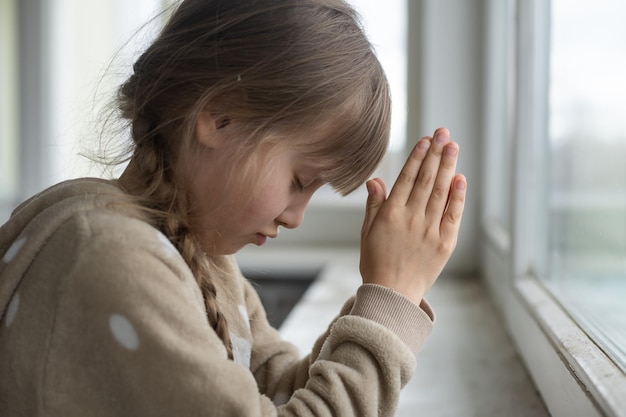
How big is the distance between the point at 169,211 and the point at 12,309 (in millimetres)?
157

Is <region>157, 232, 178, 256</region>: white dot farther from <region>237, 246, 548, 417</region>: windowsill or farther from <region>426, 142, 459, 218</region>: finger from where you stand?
<region>237, 246, 548, 417</region>: windowsill

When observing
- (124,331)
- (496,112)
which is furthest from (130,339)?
(496,112)

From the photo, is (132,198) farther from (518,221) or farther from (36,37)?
(36,37)

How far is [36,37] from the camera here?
2.37 m

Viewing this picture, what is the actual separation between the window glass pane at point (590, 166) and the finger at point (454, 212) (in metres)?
0.16

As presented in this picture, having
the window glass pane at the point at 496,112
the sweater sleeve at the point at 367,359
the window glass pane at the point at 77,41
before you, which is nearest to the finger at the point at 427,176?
the sweater sleeve at the point at 367,359

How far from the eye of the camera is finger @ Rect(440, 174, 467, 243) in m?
0.77

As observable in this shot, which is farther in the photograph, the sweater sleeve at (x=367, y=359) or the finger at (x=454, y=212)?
the finger at (x=454, y=212)

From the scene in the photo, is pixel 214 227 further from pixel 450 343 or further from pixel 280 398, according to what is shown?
pixel 450 343

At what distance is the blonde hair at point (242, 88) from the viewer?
70cm

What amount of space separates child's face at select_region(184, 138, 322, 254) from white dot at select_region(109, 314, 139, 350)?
172mm

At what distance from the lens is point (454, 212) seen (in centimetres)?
78

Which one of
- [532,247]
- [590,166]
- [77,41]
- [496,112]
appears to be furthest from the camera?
[77,41]

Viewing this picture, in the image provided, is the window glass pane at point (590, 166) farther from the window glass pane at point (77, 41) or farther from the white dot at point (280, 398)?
the window glass pane at point (77, 41)
